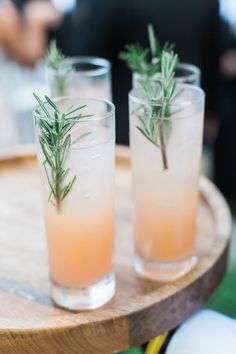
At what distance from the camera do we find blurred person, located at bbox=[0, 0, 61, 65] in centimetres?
275

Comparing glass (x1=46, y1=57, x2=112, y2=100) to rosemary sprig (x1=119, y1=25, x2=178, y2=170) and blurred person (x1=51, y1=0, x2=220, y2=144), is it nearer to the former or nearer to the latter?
rosemary sprig (x1=119, y1=25, x2=178, y2=170)

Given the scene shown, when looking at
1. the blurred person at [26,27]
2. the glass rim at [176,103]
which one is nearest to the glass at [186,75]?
the glass rim at [176,103]

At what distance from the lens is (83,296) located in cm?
96

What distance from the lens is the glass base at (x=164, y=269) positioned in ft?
3.37

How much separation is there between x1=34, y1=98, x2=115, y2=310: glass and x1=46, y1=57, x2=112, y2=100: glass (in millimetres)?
280

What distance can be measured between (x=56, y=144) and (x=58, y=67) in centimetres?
46

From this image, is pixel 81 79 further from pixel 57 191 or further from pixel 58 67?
pixel 57 191

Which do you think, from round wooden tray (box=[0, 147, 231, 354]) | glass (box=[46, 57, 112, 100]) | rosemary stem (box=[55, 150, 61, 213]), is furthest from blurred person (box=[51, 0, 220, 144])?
rosemary stem (box=[55, 150, 61, 213])

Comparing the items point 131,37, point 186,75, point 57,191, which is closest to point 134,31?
point 131,37

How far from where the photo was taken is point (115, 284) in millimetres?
1029

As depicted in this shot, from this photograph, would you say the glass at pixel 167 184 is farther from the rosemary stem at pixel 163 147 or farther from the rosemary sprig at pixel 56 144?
the rosemary sprig at pixel 56 144

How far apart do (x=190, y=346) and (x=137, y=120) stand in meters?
0.39

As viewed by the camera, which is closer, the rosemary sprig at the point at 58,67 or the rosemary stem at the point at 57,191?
the rosemary stem at the point at 57,191

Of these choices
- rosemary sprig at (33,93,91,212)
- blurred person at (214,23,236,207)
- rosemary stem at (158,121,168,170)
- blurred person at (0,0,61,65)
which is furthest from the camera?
blurred person at (0,0,61,65)
